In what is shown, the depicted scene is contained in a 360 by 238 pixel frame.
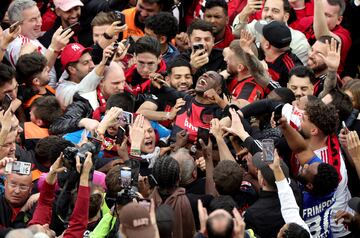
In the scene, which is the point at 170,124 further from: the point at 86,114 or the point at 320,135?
the point at 320,135

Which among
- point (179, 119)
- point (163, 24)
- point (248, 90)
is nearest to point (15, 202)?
point (179, 119)

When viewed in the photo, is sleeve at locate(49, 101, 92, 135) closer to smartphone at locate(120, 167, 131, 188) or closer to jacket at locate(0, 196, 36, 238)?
jacket at locate(0, 196, 36, 238)

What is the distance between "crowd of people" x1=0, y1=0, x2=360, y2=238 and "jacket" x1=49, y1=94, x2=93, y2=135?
2cm

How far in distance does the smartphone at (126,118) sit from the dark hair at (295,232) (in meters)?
2.35

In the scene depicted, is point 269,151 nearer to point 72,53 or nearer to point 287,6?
point 72,53

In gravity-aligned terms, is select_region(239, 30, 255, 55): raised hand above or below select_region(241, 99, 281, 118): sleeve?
above

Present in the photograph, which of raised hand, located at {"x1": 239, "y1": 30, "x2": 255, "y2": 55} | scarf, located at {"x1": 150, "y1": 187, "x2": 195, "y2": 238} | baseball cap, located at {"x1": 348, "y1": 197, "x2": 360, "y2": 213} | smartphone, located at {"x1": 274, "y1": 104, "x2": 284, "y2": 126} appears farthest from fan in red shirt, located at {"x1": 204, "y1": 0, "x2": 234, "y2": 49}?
scarf, located at {"x1": 150, "y1": 187, "x2": 195, "y2": 238}

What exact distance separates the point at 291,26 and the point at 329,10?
61cm

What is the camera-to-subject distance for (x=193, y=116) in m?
12.5

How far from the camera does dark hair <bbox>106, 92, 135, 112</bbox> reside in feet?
41.1

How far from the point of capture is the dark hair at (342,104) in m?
12.5

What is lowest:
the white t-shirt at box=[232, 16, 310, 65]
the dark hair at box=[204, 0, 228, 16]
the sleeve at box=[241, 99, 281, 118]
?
the white t-shirt at box=[232, 16, 310, 65]

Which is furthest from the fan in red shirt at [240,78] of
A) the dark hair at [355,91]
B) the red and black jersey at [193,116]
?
the dark hair at [355,91]

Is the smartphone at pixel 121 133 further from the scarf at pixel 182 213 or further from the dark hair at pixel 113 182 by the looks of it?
the scarf at pixel 182 213
